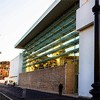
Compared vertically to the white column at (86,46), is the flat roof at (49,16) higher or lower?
higher

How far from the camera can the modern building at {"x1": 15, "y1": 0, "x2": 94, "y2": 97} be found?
30.3 meters

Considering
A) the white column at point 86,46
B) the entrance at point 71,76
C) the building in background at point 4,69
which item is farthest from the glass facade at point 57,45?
the building in background at point 4,69

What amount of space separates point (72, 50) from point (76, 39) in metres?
2.06

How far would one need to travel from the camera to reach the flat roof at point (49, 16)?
43606 millimetres

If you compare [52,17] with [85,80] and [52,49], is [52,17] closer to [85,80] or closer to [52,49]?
[52,49]

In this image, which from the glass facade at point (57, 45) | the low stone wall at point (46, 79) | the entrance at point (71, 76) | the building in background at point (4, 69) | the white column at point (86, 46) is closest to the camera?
the white column at point (86, 46)

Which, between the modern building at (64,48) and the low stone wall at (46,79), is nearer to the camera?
the modern building at (64,48)

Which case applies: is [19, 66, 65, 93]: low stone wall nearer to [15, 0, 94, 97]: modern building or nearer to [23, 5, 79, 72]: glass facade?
[15, 0, 94, 97]: modern building

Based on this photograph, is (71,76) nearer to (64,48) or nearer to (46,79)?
(64,48)

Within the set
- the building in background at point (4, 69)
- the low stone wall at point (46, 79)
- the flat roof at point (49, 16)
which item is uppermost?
the flat roof at point (49, 16)

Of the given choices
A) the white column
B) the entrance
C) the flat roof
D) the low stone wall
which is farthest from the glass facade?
the white column

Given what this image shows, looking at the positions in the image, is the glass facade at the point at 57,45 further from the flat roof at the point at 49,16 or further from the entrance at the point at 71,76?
the flat roof at the point at 49,16

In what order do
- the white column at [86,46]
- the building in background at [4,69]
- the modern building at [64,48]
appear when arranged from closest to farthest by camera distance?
the white column at [86,46]
the modern building at [64,48]
the building in background at [4,69]

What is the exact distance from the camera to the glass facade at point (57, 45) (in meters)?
41.6
